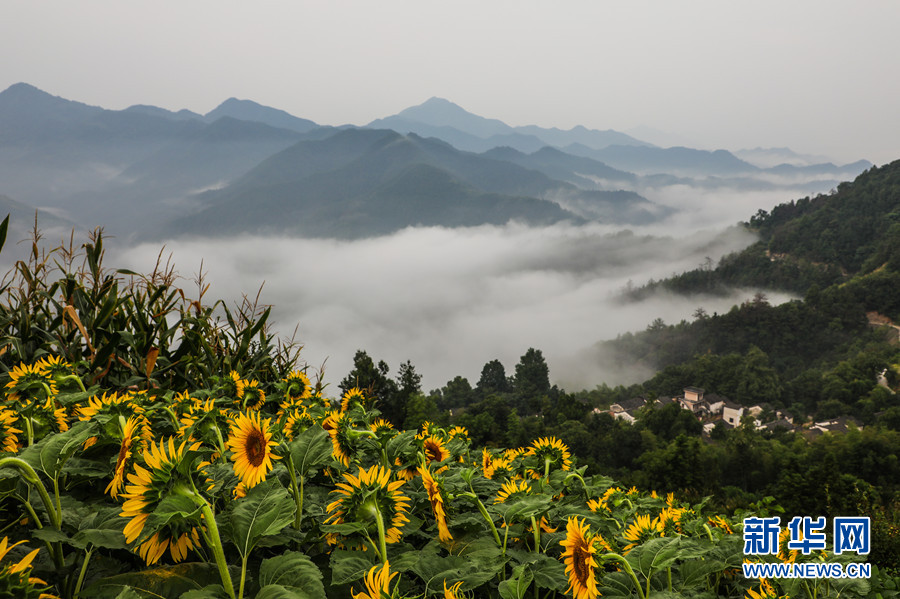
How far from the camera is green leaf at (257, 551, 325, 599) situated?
2.19ft

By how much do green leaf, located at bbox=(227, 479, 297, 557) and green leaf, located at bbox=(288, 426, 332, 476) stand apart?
0.13m

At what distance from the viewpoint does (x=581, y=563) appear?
89 cm

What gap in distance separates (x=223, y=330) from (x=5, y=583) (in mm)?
2721

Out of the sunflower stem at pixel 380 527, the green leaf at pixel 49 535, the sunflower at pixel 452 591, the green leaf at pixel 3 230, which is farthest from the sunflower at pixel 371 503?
the green leaf at pixel 3 230

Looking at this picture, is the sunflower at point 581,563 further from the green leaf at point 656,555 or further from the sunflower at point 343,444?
the sunflower at point 343,444

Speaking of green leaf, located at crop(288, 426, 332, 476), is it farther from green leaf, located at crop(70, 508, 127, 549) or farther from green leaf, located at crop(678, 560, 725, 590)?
green leaf, located at crop(678, 560, 725, 590)

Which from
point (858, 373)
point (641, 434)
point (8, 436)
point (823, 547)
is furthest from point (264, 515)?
point (858, 373)

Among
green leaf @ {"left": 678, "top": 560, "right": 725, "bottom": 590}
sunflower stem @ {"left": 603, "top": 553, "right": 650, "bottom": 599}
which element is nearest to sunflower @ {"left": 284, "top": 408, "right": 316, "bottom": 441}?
sunflower stem @ {"left": 603, "top": 553, "right": 650, "bottom": 599}

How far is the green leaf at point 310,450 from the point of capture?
94cm

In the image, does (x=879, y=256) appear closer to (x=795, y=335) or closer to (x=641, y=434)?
(x=795, y=335)

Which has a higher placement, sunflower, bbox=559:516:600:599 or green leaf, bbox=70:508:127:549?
green leaf, bbox=70:508:127:549

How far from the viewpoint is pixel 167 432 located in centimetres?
132

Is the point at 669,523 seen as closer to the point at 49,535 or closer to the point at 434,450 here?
the point at 434,450

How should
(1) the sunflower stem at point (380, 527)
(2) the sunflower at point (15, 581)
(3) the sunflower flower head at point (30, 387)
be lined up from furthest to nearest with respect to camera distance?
(3) the sunflower flower head at point (30, 387) → (1) the sunflower stem at point (380, 527) → (2) the sunflower at point (15, 581)
